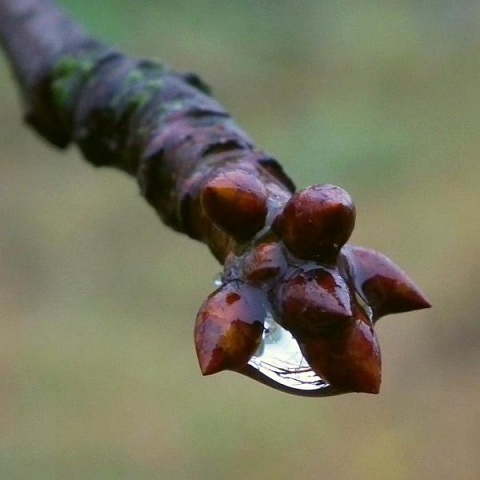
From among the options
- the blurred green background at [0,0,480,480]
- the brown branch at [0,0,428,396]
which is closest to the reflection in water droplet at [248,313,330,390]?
the brown branch at [0,0,428,396]

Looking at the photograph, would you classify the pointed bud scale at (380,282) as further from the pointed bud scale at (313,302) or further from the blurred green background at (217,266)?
the blurred green background at (217,266)

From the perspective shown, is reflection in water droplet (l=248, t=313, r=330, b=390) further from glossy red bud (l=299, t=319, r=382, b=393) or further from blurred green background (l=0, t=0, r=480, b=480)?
blurred green background (l=0, t=0, r=480, b=480)

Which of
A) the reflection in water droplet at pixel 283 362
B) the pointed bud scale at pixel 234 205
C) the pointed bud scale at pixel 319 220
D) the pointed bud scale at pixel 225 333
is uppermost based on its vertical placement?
the pointed bud scale at pixel 319 220

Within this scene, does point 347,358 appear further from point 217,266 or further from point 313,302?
point 217,266

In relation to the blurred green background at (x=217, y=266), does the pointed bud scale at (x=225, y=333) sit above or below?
above

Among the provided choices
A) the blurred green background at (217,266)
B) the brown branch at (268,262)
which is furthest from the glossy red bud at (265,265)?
the blurred green background at (217,266)

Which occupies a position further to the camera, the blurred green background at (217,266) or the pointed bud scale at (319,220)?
the blurred green background at (217,266)

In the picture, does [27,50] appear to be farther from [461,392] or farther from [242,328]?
[461,392]

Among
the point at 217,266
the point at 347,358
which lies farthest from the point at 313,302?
the point at 217,266
